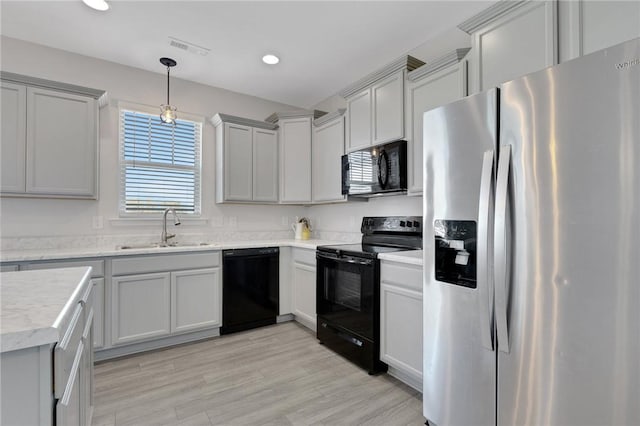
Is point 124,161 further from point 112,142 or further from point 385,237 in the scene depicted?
point 385,237

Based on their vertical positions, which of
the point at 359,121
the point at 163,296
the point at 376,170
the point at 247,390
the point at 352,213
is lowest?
the point at 247,390

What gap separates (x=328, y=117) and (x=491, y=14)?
1.93 m

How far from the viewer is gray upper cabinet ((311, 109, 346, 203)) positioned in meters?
3.46

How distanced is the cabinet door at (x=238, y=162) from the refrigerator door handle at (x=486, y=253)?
2.85 meters

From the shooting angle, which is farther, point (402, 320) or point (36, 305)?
point (402, 320)

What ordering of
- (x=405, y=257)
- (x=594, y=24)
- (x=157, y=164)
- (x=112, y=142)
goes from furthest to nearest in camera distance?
1. (x=157, y=164)
2. (x=112, y=142)
3. (x=405, y=257)
4. (x=594, y=24)

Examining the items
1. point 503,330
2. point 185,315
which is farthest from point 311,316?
point 503,330

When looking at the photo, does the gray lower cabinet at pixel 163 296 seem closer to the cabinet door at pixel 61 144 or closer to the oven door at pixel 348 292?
the cabinet door at pixel 61 144

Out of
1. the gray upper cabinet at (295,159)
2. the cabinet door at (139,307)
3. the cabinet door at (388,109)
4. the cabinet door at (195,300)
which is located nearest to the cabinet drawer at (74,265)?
the cabinet door at (139,307)

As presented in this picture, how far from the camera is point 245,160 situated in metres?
3.76

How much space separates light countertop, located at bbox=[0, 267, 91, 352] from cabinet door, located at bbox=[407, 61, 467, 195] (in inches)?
89.4

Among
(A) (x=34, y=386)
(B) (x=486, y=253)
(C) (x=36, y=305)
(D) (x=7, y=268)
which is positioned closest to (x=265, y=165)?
(D) (x=7, y=268)

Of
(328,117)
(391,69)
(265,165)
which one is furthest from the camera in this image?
(265,165)

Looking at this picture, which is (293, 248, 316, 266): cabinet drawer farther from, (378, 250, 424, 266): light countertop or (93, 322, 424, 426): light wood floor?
(378, 250, 424, 266): light countertop
